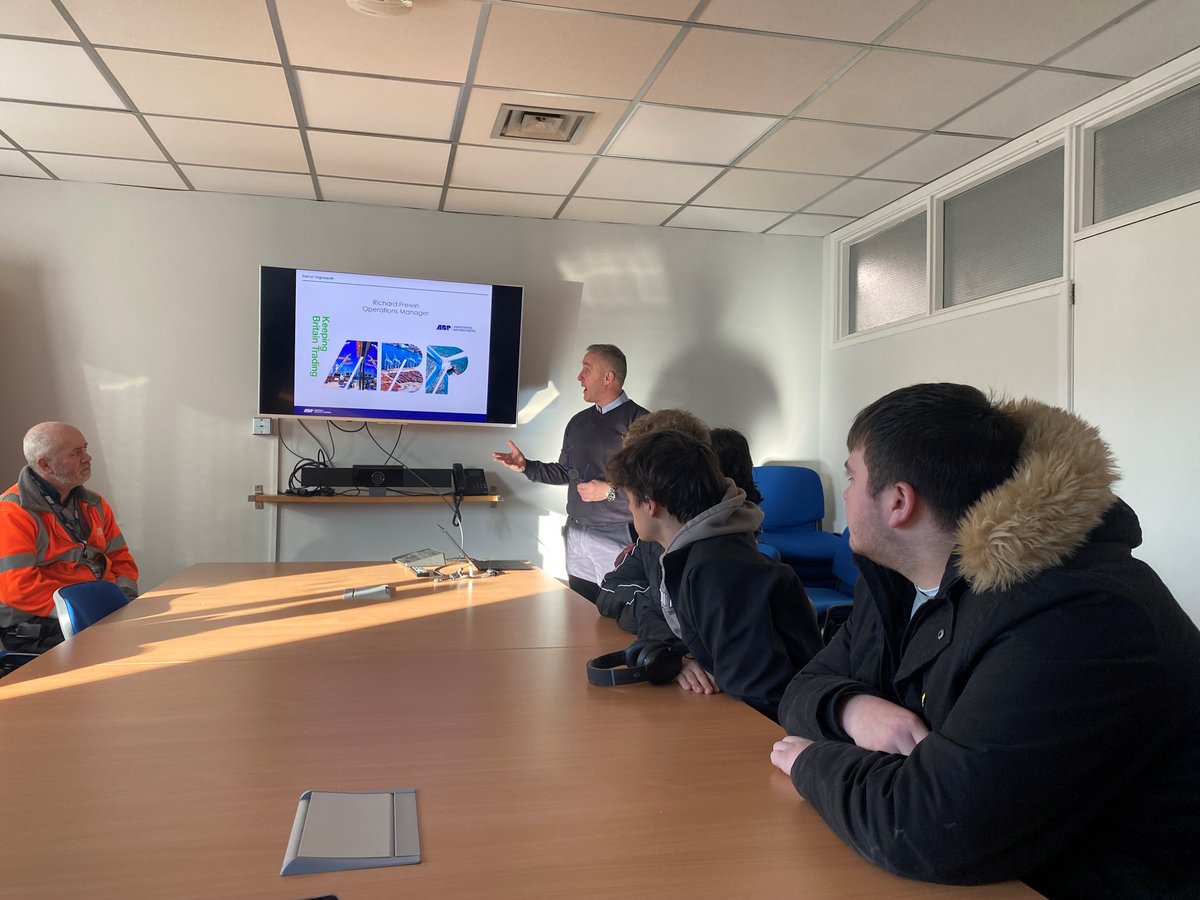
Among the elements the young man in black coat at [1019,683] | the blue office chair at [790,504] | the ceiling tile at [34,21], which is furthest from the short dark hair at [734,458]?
the ceiling tile at [34,21]

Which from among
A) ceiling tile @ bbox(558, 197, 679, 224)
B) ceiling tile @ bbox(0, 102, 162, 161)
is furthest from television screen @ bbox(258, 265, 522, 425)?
ceiling tile @ bbox(0, 102, 162, 161)

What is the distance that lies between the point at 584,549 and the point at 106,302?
3028mm

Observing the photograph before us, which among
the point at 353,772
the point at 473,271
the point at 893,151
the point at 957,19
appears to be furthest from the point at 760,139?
the point at 353,772

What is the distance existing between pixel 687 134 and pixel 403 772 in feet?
10.9

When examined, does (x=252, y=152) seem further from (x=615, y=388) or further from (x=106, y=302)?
(x=615, y=388)

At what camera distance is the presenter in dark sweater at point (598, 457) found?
4.49 meters

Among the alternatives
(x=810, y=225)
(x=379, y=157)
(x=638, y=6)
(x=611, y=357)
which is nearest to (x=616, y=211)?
(x=611, y=357)

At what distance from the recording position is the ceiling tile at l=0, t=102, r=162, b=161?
3.75 meters

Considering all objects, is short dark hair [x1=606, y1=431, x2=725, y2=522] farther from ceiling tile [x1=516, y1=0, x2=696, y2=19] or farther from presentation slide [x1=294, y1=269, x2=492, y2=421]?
presentation slide [x1=294, y1=269, x2=492, y2=421]

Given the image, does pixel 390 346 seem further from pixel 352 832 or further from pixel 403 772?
pixel 352 832

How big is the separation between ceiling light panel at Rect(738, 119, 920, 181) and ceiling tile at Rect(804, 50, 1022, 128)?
11 centimetres

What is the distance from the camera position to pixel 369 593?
2.75 metres

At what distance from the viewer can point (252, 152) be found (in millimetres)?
4199

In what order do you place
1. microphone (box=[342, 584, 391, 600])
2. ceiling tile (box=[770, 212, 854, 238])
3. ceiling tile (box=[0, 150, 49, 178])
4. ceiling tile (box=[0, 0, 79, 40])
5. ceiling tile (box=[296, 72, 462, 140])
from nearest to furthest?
microphone (box=[342, 584, 391, 600]) → ceiling tile (box=[0, 0, 79, 40]) → ceiling tile (box=[296, 72, 462, 140]) → ceiling tile (box=[0, 150, 49, 178]) → ceiling tile (box=[770, 212, 854, 238])
